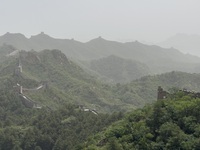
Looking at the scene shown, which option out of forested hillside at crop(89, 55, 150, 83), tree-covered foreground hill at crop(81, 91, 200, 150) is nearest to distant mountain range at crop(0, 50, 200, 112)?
tree-covered foreground hill at crop(81, 91, 200, 150)

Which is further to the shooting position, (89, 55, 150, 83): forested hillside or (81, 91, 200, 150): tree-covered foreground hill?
(89, 55, 150, 83): forested hillside

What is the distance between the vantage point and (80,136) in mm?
36656

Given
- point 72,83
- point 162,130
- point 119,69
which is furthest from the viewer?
point 119,69

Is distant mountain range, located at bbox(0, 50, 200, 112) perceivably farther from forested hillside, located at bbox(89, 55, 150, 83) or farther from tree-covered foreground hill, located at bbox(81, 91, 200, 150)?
forested hillside, located at bbox(89, 55, 150, 83)

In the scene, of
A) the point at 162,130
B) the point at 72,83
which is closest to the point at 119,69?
the point at 72,83

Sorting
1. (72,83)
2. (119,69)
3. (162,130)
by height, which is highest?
(162,130)

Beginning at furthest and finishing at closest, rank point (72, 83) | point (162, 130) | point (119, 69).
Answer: point (119, 69)
point (72, 83)
point (162, 130)

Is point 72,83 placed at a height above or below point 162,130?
below

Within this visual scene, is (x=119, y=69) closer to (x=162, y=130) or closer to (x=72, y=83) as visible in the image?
(x=72, y=83)

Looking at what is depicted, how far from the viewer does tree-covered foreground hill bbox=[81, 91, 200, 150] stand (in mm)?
17641

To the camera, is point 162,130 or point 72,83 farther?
point 72,83

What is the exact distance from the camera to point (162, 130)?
18.2 metres

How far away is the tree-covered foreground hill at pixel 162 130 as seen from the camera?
17641mm

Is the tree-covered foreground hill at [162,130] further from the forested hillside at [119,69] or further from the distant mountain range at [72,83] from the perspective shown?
the forested hillside at [119,69]
